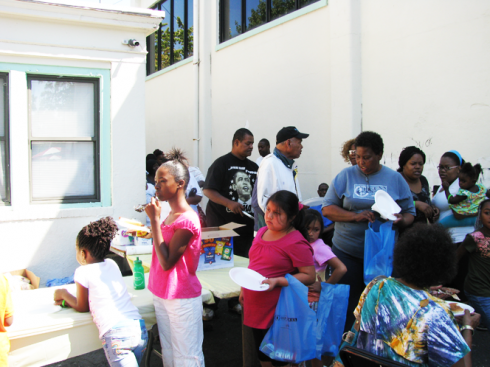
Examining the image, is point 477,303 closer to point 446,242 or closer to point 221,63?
point 446,242

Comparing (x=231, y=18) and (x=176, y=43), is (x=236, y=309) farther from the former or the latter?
(x=176, y=43)

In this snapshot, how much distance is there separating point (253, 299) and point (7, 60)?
13.6 feet

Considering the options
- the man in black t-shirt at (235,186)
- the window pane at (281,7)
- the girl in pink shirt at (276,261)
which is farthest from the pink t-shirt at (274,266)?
the window pane at (281,7)

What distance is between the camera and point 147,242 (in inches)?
169

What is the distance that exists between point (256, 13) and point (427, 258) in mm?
8293

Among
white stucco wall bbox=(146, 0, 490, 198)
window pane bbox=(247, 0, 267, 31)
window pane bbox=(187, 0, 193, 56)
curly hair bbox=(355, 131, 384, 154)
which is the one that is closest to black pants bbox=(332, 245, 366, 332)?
curly hair bbox=(355, 131, 384, 154)

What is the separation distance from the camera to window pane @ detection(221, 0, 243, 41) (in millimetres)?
9591

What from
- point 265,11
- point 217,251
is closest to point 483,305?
point 217,251

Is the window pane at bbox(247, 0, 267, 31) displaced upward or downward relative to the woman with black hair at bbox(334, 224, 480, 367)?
upward

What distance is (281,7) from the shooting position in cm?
826

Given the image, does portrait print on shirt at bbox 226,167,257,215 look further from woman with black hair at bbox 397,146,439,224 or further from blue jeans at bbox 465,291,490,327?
blue jeans at bbox 465,291,490,327

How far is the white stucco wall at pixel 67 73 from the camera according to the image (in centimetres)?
471

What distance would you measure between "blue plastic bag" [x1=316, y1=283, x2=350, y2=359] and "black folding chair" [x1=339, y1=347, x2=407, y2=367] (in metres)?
0.85

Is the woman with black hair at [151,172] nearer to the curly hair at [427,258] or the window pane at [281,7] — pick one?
the window pane at [281,7]
